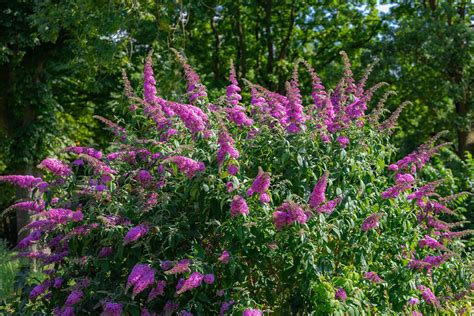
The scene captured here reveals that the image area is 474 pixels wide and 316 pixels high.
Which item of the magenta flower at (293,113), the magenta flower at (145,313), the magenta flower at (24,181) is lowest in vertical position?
the magenta flower at (145,313)

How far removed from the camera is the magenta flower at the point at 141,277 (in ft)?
12.9

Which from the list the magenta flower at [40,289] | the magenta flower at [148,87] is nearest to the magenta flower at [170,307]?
the magenta flower at [40,289]

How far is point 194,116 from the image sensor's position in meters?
4.54

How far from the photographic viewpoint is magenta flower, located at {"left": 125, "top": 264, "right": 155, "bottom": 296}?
3930 mm

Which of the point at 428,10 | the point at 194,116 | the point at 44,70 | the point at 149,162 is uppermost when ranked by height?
the point at 194,116

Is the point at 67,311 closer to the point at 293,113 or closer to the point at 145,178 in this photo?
the point at 145,178

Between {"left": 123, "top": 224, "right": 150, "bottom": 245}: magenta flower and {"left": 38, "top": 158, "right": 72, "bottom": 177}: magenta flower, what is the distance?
946 millimetres

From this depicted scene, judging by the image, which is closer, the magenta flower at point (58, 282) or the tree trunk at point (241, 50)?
the magenta flower at point (58, 282)

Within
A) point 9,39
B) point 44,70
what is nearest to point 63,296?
point 9,39

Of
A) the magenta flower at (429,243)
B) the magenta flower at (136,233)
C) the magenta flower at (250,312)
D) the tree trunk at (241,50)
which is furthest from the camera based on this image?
the tree trunk at (241,50)

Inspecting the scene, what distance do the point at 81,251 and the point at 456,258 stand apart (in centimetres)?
320

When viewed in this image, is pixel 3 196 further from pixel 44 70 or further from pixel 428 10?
pixel 428 10

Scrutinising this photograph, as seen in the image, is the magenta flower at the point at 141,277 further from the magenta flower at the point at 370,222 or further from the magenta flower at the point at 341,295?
the magenta flower at the point at 370,222

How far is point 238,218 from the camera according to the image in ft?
13.7
